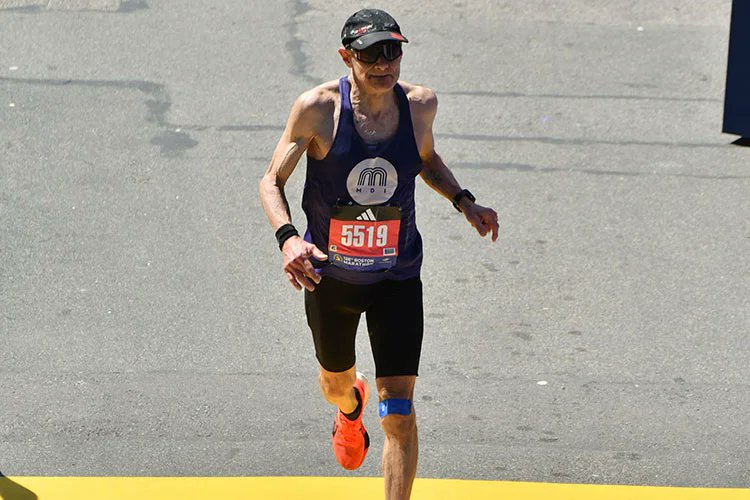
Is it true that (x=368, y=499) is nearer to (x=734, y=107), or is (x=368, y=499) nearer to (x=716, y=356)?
(x=716, y=356)

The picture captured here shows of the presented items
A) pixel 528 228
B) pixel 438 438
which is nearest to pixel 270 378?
pixel 438 438

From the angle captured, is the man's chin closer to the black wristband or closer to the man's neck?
the man's neck

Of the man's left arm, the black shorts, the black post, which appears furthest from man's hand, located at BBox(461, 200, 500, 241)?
the black post

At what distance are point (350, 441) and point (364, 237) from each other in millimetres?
1049

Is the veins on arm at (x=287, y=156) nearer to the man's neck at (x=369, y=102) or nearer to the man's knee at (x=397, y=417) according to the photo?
the man's neck at (x=369, y=102)

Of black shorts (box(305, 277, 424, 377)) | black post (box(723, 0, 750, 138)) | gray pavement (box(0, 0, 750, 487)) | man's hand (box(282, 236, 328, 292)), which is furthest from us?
black post (box(723, 0, 750, 138))

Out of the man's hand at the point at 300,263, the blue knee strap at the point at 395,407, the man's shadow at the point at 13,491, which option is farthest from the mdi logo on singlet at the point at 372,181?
the man's shadow at the point at 13,491

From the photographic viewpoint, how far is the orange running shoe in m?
5.71

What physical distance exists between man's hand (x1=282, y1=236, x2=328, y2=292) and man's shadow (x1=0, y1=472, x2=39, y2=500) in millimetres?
1733

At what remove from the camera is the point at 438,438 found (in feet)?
20.3

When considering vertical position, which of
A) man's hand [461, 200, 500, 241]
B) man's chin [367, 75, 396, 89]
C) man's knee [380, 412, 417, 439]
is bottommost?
man's knee [380, 412, 417, 439]

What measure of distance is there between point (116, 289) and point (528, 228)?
8.91 feet

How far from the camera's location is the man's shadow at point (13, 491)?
5598 mm

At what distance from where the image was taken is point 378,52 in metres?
4.96
